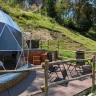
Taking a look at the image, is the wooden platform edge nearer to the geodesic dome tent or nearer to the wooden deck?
the wooden deck

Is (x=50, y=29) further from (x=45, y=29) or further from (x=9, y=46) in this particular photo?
(x=9, y=46)

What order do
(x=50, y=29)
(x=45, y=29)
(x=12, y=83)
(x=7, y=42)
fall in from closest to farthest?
(x=12, y=83) < (x=7, y=42) < (x=45, y=29) < (x=50, y=29)

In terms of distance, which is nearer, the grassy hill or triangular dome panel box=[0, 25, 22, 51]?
triangular dome panel box=[0, 25, 22, 51]

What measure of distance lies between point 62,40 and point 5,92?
56.1 ft

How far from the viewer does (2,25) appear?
25.1 ft

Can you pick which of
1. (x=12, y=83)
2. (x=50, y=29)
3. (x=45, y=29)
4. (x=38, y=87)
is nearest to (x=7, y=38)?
(x=12, y=83)

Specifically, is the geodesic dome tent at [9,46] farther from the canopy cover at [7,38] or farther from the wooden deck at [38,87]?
the wooden deck at [38,87]

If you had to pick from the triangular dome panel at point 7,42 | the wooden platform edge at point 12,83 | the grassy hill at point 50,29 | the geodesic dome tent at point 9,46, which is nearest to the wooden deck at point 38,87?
the wooden platform edge at point 12,83

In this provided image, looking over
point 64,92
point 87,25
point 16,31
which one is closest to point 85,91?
point 64,92

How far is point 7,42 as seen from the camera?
754cm

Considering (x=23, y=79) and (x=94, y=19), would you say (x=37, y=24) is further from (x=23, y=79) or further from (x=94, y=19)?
(x=23, y=79)

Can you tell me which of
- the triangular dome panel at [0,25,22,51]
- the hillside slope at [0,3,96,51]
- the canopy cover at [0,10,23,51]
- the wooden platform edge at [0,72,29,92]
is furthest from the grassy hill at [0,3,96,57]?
the wooden platform edge at [0,72,29,92]

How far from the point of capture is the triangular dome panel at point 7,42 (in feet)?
24.2

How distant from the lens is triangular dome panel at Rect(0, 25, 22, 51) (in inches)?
290
